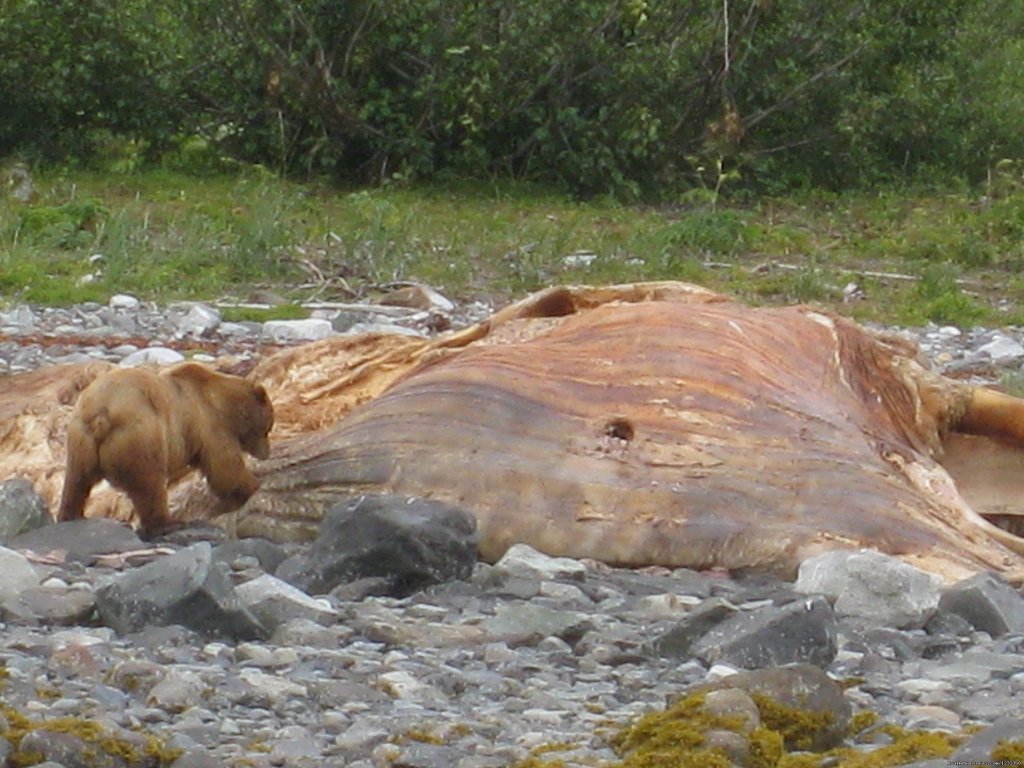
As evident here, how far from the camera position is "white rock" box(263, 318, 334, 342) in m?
11.1

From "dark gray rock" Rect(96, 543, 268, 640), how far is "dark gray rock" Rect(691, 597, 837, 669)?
104 centimetres

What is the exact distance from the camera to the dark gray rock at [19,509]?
5973mm

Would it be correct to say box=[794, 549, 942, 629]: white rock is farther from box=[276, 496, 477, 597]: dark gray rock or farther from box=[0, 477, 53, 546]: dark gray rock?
box=[0, 477, 53, 546]: dark gray rock

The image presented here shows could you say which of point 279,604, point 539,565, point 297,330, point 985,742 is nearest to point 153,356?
point 297,330

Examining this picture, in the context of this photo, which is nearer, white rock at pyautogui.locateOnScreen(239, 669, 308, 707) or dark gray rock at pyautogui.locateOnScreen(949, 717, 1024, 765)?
dark gray rock at pyautogui.locateOnScreen(949, 717, 1024, 765)

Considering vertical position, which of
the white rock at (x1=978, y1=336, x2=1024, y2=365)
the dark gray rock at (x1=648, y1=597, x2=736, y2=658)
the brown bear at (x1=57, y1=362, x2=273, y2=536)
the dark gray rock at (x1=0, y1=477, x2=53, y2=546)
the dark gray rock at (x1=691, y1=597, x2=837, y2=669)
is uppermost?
the dark gray rock at (x1=691, y1=597, x2=837, y2=669)

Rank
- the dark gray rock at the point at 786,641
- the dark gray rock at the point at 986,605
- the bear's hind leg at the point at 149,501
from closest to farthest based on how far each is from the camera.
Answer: the dark gray rock at the point at 786,641
the dark gray rock at the point at 986,605
the bear's hind leg at the point at 149,501

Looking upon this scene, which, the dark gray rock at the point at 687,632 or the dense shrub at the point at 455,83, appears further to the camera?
the dense shrub at the point at 455,83

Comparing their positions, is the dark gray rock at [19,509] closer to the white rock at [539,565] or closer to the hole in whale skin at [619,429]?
the white rock at [539,565]

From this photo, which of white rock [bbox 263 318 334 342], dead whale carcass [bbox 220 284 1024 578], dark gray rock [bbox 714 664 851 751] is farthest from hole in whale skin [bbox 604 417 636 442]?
white rock [bbox 263 318 334 342]

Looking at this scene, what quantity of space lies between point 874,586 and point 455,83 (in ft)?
48.4

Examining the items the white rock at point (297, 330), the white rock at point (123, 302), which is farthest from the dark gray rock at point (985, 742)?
the white rock at point (123, 302)

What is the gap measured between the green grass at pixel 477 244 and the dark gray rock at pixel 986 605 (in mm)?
7925

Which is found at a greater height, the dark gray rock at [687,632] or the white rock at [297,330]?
the dark gray rock at [687,632]
